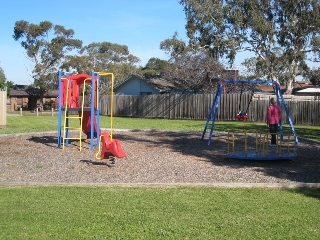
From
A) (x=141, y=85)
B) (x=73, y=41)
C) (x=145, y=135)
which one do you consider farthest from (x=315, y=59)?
(x=73, y=41)

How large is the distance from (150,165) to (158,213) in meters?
4.91

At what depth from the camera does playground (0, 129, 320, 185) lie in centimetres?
1000

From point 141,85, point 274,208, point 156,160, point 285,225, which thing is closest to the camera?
point 285,225

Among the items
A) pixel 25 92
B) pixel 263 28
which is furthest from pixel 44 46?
pixel 263 28

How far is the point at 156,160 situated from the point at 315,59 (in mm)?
29362

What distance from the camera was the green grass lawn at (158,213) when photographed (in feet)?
19.4

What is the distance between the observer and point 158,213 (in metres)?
6.89

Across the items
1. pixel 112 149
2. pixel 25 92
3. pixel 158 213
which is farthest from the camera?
pixel 25 92

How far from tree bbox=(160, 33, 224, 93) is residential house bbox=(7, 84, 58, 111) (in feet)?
88.2

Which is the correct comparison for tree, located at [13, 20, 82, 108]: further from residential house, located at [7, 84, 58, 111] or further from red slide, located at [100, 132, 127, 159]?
red slide, located at [100, 132, 127, 159]

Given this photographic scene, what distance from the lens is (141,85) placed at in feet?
154

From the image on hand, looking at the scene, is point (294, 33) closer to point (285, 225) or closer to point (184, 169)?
point (184, 169)

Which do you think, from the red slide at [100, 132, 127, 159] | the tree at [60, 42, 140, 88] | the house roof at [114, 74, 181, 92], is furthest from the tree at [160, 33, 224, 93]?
the red slide at [100, 132, 127, 159]

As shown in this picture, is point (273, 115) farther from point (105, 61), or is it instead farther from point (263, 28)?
point (105, 61)
